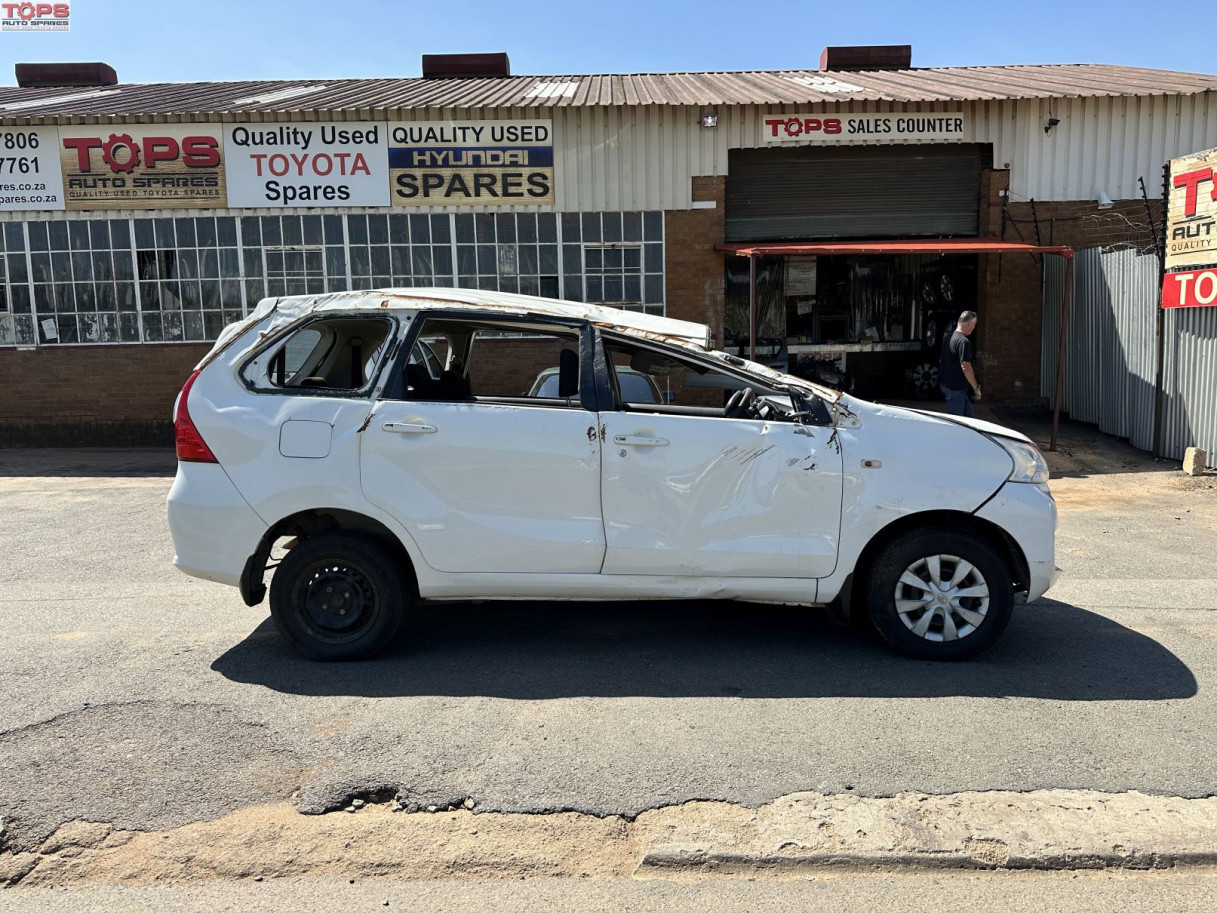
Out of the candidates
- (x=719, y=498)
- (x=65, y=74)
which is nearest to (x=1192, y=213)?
(x=719, y=498)

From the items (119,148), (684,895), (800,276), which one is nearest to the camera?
(684,895)

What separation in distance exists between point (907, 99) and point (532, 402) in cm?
1103

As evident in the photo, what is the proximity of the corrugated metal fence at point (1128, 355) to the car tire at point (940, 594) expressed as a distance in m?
7.44

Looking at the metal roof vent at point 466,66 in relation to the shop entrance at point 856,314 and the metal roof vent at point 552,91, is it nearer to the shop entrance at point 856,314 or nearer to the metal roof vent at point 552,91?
the metal roof vent at point 552,91

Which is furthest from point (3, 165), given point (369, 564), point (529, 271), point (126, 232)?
point (369, 564)

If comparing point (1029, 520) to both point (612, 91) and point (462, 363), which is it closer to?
point (462, 363)

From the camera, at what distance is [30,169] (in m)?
14.0

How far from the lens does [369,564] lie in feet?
15.6

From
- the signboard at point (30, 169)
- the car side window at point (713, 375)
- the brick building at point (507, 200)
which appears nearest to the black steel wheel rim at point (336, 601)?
the car side window at point (713, 375)

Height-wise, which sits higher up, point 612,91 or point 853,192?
point 612,91

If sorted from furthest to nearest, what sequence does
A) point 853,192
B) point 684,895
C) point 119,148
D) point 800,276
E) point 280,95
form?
point 800,276
point 280,95
point 853,192
point 119,148
point 684,895

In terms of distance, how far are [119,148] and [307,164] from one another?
2667mm

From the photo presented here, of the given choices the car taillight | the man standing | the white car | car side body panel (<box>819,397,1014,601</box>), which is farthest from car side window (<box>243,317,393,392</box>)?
the man standing

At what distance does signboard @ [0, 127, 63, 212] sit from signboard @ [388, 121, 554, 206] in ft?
15.7
